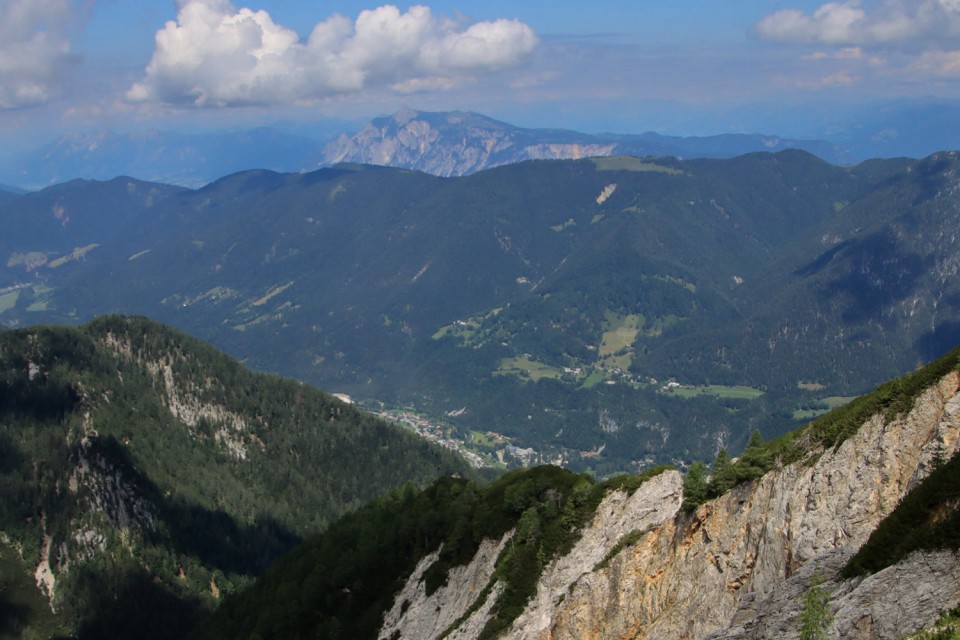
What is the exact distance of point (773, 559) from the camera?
43969 millimetres

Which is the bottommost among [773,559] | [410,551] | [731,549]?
[410,551]

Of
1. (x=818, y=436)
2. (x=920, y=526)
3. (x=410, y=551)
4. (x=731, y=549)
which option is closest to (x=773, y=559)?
(x=731, y=549)

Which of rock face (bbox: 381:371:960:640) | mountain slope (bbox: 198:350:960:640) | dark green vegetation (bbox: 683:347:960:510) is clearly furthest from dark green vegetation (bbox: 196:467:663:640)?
dark green vegetation (bbox: 683:347:960:510)

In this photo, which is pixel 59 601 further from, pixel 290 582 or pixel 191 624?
pixel 290 582

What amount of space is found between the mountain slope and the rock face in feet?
0.27

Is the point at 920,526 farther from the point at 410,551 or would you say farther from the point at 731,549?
the point at 410,551

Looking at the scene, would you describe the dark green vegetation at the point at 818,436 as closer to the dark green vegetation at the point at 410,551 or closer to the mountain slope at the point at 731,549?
the mountain slope at the point at 731,549

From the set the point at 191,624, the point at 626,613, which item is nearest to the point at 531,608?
the point at 626,613

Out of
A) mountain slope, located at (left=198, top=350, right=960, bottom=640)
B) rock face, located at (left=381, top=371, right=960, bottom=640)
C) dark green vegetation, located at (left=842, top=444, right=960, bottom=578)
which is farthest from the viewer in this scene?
mountain slope, located at (left=198, top=350, right=960, bottom=640)

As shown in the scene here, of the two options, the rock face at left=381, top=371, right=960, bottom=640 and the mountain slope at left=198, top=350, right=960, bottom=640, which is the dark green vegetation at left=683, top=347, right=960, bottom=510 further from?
the rock face at left=381, top=371, right=960, bottom=640

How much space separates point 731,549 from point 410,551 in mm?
61699

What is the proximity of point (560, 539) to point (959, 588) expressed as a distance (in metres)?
42.6

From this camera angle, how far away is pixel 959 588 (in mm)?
30016

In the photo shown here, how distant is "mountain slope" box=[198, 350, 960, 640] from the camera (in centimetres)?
3369
